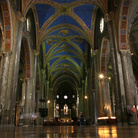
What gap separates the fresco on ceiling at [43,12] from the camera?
14.8 meters

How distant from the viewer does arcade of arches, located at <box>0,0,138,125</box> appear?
912 centimetres

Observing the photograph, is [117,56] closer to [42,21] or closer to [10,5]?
[10,5]

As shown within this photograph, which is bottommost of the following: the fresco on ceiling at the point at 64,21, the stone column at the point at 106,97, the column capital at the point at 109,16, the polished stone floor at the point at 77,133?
the polished stone floor at the point at 77,133

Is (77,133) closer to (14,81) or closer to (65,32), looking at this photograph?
(14,81)

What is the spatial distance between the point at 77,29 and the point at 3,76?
1039 cm

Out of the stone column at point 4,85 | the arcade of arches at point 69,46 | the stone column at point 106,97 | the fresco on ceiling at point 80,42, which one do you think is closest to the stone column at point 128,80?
the arcade of arches at point 69,46

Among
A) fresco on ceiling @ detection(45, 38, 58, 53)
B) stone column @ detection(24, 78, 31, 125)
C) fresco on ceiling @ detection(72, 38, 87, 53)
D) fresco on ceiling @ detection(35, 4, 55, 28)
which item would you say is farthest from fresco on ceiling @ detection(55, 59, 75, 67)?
stone column @ detection(24, 78, 31, 125)

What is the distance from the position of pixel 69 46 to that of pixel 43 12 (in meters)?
7.55

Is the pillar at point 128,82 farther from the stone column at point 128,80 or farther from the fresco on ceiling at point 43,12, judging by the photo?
the fresco on ceiling at point 43,12

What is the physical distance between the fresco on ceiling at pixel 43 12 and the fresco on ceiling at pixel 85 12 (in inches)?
90.8

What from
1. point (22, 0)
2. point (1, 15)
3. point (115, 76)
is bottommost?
point (115, 76)

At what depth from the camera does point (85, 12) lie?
50.8ft

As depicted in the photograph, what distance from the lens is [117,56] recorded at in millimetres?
9781

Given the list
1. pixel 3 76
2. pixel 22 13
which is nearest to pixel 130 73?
pixel 3 76
